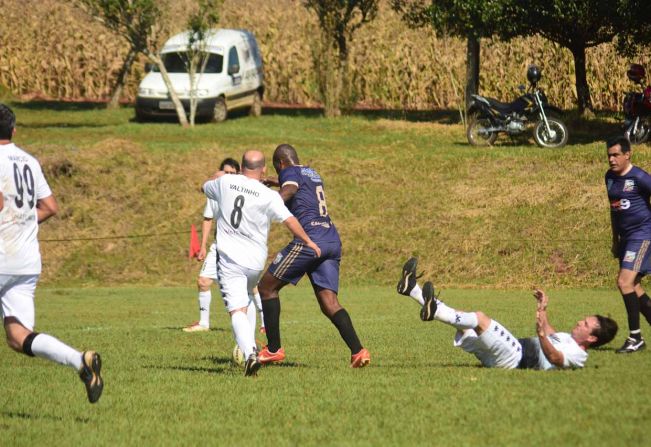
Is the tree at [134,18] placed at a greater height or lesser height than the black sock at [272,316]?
greater

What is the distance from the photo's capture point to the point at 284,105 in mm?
45125

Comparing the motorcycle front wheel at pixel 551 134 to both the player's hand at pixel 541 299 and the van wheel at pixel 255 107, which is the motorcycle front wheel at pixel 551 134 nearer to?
the van wheel at pixel 255 107

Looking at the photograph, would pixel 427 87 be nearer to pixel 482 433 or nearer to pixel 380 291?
pixel 380 291

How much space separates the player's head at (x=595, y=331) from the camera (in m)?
10.5

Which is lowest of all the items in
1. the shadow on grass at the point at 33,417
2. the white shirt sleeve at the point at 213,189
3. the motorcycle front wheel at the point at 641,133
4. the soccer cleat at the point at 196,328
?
the soccer cleat at the point at 196,328

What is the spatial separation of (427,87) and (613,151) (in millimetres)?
31108

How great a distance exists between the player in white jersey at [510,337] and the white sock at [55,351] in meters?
3.04

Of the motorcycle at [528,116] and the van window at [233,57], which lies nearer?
the motorcycle at [528,116]

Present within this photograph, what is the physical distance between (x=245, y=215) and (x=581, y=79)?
81.2 ft

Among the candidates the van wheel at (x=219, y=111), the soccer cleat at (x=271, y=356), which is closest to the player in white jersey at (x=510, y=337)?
the soccer cleat at (x=271, y=356)

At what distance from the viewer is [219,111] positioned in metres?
36.7

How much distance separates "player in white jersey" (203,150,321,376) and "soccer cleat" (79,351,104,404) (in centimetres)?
231

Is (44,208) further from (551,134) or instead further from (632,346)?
(551,134)

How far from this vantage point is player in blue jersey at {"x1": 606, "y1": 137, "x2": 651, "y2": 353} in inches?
480
